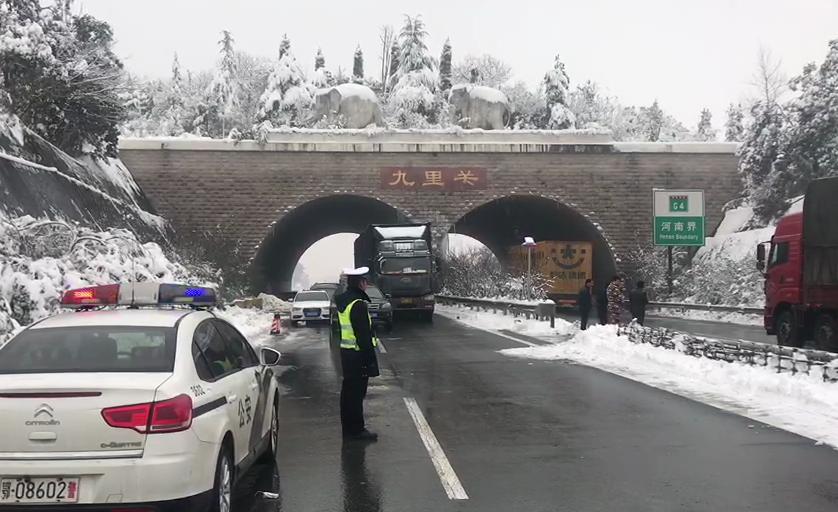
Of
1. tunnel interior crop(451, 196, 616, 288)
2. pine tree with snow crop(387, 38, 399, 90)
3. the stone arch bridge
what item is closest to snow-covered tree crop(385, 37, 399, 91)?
pine tree with snow crop(387, 38, 399, 90)

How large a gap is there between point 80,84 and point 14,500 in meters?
27.8

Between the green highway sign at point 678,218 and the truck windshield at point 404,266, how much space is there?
12281 mm

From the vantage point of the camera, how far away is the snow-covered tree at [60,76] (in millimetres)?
24562

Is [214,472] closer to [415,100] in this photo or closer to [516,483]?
[516,483]

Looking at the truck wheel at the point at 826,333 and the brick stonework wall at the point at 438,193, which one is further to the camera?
the brick stonework wall at the point at 438,193

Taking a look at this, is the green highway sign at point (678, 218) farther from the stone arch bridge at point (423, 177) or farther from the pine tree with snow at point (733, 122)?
the pine tree with snow at point (733, 122)

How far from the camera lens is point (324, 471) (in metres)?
7.09

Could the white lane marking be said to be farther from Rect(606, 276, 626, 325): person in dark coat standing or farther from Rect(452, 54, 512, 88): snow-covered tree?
Rect(452, 54, 512, 88): snow-covered tree

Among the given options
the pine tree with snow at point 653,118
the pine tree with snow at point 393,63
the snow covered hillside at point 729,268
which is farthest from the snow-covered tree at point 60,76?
the pine tree with snow at point 653,118

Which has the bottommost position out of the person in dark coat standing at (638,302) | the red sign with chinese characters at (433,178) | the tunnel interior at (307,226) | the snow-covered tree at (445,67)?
the person in dark coat standing at (638,302)

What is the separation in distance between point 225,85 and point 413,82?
60.8 feet

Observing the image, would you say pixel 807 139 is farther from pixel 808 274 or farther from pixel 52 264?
pixel 52 264

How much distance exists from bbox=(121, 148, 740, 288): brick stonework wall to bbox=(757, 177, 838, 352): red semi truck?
23397 mm

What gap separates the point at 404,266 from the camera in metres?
31.3
